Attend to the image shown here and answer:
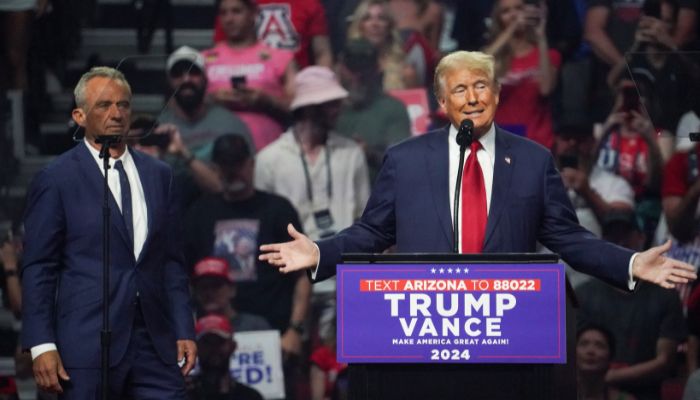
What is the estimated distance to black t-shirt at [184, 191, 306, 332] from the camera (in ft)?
28.7

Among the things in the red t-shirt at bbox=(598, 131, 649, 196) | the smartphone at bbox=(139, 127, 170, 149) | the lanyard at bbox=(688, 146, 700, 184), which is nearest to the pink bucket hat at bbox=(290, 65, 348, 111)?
the smartphone at bbox=(139, 127, 170, 149)

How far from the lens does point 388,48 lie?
9086 millimetres

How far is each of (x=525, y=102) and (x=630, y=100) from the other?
0.60 meters

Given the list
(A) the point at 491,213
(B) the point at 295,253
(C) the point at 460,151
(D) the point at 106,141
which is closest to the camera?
(C) the point at 460,151

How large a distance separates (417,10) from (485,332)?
482 centimetres

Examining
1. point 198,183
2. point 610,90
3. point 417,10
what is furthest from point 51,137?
point 610,90

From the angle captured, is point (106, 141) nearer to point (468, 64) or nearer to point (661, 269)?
point (468, 64)

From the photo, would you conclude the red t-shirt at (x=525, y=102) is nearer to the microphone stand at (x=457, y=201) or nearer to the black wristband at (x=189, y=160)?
the black wristband at (x=189, y=160)

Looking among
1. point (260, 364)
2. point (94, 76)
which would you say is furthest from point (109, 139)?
point (260, 364)

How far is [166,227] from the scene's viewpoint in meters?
5.79

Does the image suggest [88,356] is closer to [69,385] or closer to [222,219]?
[69,385]

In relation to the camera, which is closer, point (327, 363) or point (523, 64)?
point (327, 363)

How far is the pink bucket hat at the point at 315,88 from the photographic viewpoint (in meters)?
8.98

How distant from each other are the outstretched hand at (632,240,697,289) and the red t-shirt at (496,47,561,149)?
13.0 ft
